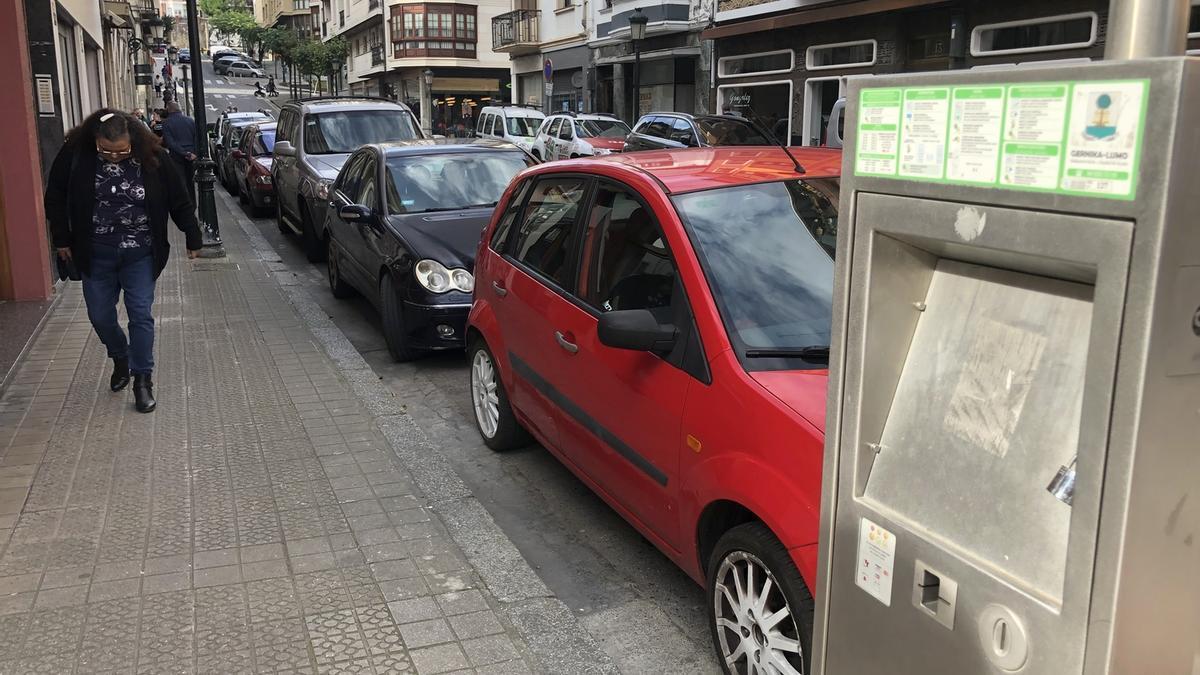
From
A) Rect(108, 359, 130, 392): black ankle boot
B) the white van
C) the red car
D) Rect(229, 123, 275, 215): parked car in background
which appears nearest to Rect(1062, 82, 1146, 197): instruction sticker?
the red car

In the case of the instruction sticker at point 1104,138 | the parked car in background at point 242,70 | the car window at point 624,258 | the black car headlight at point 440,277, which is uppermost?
the parked car in background at point 242,70

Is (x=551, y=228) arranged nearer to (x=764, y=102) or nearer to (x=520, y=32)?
(x=764, y=102)

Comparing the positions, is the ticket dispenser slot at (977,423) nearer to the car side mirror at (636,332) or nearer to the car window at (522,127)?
the car side mirror at (636,332)

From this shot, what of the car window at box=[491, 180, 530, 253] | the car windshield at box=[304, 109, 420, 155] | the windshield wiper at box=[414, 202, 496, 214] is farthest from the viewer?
the car windshield at box=[304, 109, 420, 155]

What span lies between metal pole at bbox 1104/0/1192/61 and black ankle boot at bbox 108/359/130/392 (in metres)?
6.13

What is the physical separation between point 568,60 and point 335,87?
128ft

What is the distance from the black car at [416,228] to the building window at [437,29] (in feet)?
147

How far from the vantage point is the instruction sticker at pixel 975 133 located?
5.51ft

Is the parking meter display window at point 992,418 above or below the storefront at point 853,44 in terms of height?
below

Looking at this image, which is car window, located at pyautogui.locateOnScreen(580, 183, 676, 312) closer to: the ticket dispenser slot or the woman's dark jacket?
the ticket dispenser slot

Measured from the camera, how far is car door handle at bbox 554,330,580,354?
4.21 metres

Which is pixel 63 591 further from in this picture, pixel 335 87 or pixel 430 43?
pixel 335 87

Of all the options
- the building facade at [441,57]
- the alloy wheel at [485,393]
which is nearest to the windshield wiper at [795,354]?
the alloy wheel at [485,393]

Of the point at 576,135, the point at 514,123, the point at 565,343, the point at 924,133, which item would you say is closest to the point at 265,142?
the point at 576,135
